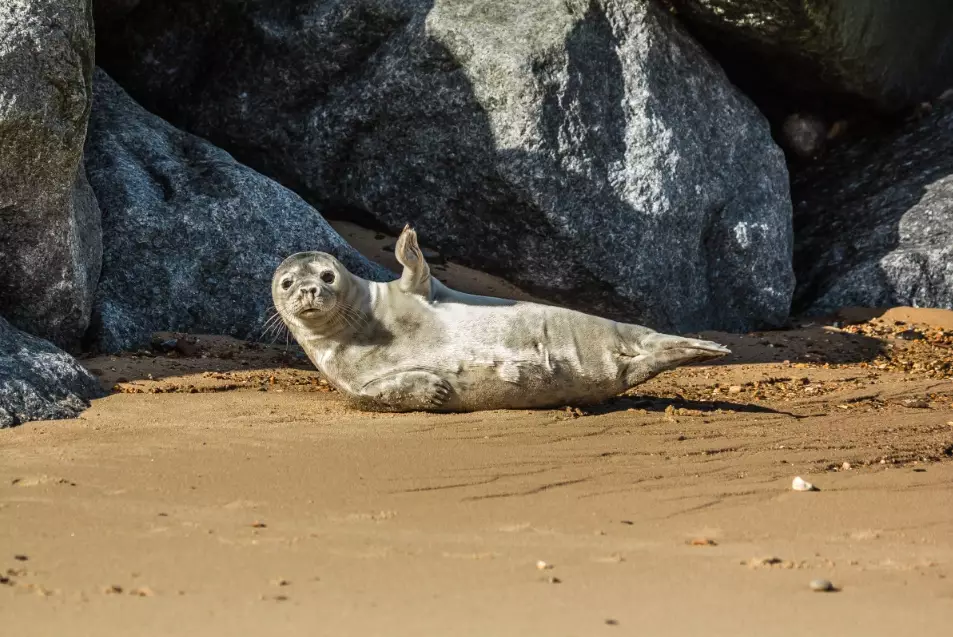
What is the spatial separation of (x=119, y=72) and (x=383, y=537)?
18.7ft

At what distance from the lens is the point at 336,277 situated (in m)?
6.22

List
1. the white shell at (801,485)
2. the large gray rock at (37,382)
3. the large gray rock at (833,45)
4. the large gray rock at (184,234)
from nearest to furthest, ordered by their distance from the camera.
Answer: the white shell at (801,485), the large gray rock at (37,382), the large gray rock at (184,234), the large gray rock at (833,45)

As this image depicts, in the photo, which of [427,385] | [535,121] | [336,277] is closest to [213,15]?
[535,121]

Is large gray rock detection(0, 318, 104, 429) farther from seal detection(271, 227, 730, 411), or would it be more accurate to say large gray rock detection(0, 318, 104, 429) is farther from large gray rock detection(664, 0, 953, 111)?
large gray rock detection(664, 0, 953, 111)

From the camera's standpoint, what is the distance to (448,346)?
6.11m

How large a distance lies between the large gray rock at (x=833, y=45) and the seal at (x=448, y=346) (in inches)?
125

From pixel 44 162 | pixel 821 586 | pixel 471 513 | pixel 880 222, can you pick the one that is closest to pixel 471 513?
pixel 471 513

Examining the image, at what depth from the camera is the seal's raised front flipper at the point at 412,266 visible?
6.14m

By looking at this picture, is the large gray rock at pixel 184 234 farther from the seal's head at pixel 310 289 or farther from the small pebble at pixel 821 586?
the small pebble at pixel 821 586

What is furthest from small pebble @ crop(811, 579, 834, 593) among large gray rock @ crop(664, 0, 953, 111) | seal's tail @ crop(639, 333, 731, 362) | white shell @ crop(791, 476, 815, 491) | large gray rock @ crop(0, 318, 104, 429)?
large gray rock @ crop(664, 0, 953, 111)

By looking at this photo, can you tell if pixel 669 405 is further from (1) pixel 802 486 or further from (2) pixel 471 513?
(2) pixel 471 513

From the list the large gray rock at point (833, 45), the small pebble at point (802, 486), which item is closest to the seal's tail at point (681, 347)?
the small pebble at point (802, 486)

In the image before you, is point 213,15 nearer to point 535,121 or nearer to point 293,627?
point 535,121

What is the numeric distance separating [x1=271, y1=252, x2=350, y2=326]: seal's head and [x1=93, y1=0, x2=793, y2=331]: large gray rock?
92.8 inches
